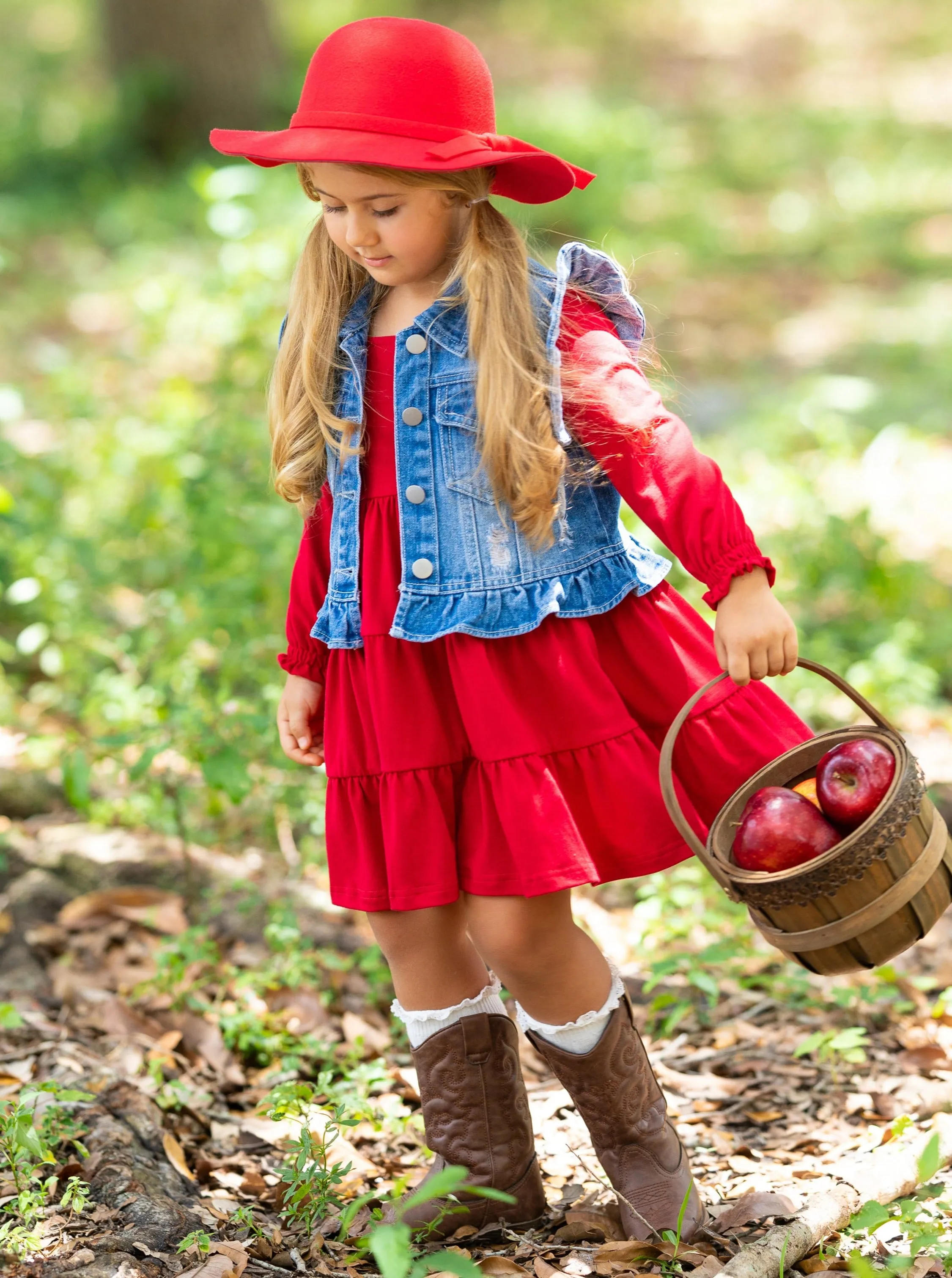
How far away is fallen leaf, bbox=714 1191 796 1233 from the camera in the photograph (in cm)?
217

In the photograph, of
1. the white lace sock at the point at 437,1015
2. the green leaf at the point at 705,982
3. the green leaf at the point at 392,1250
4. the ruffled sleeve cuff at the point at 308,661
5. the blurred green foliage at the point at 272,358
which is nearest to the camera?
the green leaf at the point at 392,1250

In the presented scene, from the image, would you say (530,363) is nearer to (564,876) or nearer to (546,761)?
(546,761)

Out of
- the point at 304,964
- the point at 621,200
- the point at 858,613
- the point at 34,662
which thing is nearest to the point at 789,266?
the point at 621,200

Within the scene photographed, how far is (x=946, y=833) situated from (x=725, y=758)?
1.18ft

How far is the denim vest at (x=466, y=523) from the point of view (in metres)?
2.07

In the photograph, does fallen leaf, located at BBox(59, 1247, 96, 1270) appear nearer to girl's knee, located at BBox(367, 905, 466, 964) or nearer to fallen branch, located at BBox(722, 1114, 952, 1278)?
girl's knee, located at BBox(367, 905, 466, 964)

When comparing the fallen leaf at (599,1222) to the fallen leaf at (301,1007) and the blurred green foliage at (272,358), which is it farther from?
the blurred green foliage at (272,358)

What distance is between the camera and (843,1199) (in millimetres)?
2121

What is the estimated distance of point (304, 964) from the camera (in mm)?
2951

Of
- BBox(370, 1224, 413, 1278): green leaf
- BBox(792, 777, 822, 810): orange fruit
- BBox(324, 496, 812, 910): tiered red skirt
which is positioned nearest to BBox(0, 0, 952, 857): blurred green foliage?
BBox(324, 496, 812, 910): tiered red skirt

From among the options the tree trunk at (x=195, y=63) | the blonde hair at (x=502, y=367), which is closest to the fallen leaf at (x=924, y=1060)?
the blonde hair at (x=502, y=367)

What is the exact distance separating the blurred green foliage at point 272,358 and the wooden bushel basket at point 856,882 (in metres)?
0.82

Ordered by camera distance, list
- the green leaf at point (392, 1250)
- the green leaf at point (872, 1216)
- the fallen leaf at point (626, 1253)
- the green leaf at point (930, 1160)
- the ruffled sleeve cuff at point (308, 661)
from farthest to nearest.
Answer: the ruffled sleeve cuff at point (308, 661)
the fallen leaf at point (626, 1253)
the green leaf at point (872, 1216)
the green leaf at point (930, 1160)
the green leaf at point (392, 1250)

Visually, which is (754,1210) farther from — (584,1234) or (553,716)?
(553,716)
